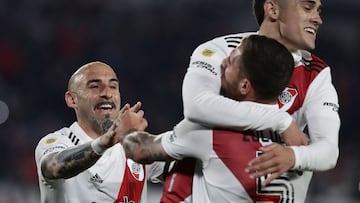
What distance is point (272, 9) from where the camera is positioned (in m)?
3.73

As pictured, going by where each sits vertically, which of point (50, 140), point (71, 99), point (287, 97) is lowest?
point (50, 140)

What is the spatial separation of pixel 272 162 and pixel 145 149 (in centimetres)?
57

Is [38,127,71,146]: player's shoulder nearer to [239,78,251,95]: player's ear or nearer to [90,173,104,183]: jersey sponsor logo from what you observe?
[90,173,104,183]: jersey sponsor logo

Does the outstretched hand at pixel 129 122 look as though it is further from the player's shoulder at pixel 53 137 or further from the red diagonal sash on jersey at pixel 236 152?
the player's shoulder at pixel 53 137

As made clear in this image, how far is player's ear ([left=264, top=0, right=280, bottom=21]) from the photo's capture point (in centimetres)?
370

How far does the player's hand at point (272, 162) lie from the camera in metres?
2.97

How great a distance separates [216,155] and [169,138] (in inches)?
8.5

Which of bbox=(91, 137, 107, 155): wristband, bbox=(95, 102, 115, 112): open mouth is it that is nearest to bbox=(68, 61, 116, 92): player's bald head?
bbox=(95, 102, 115, 112): open mouth

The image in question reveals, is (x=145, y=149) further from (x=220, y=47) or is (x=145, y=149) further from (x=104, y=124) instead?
(x=104, y=124)

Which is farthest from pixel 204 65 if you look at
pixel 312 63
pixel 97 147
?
pixel 97 147

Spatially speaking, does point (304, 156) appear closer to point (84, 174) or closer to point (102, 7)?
point (84, 174)

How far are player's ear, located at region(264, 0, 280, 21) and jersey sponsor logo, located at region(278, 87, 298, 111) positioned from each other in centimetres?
43

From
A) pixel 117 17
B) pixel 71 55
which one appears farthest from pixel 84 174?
pixel 117 17

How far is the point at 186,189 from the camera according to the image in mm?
3270
